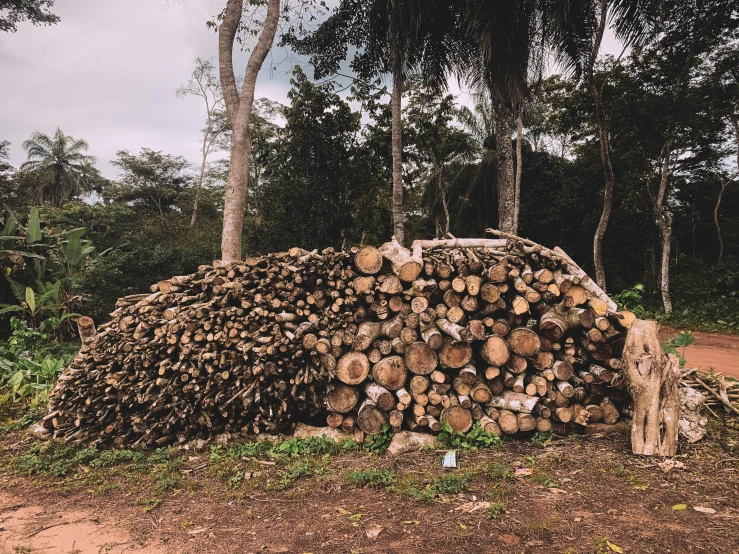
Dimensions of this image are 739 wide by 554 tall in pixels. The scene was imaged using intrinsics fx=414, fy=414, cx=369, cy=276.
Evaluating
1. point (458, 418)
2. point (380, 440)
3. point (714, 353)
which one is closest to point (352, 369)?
point (380, 440)

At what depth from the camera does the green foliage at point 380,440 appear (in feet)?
13.0

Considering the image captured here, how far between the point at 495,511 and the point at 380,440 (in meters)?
1.37

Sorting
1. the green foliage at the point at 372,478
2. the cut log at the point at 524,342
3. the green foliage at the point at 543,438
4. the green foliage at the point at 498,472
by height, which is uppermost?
the cut log at the point at 524,342

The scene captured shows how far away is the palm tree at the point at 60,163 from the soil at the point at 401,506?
144 feet

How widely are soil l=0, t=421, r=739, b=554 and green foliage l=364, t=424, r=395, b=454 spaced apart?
0.12 metres

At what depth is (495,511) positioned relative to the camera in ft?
9.37

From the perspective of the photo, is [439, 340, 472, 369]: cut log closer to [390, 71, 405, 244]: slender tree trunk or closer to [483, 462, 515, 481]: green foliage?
[483, 462, 515, 481]: green foliage

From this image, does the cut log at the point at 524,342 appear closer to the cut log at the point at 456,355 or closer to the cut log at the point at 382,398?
the cut log at the point at 456,355

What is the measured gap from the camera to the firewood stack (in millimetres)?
3982

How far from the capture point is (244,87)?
9047mm

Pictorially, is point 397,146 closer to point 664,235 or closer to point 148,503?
point 664,235

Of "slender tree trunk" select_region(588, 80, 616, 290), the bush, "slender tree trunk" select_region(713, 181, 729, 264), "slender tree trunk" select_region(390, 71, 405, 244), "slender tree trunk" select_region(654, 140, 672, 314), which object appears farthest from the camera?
"slender tree trunk" select_region(713, 181, 729, 264)

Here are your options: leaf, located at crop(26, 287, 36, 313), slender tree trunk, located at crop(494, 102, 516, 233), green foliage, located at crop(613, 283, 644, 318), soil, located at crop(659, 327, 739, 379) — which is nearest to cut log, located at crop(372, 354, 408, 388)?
green foliage, located at crop(613, 283, 644, 318)

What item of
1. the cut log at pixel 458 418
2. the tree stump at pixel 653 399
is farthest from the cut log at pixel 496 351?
the tree stump at pixel 653 399
